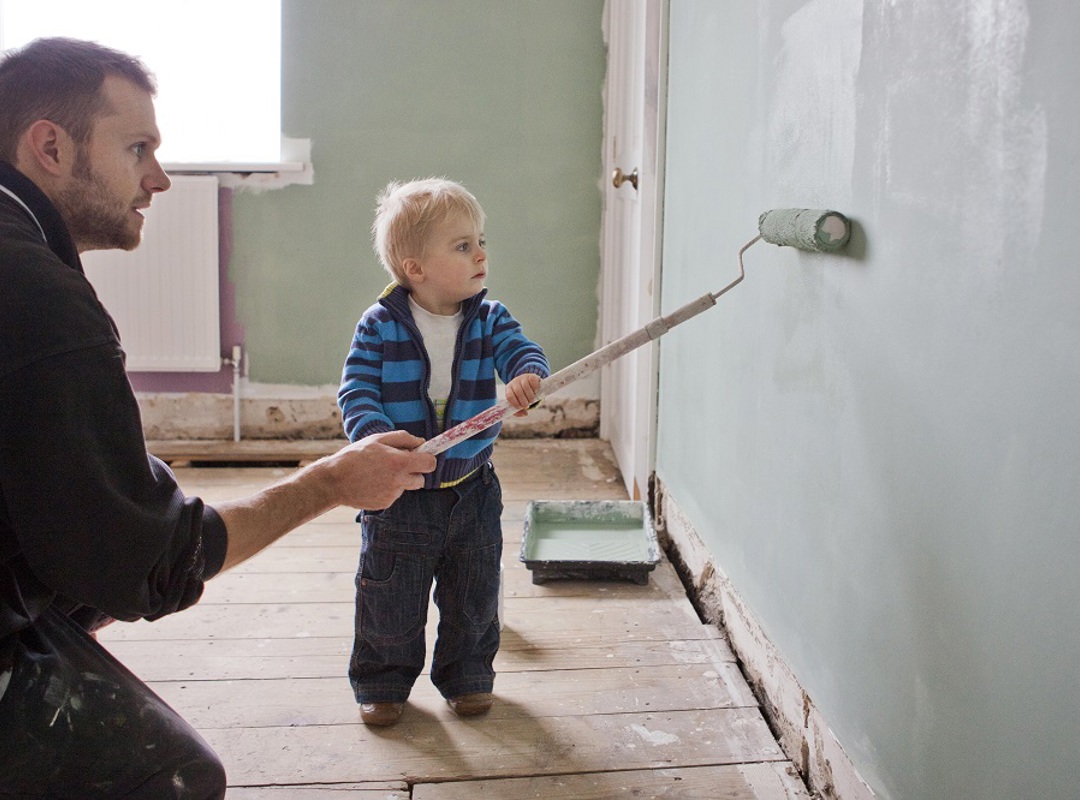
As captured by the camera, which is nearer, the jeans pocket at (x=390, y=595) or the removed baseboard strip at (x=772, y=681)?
the removed baseboard strip at (x=772, y=681)

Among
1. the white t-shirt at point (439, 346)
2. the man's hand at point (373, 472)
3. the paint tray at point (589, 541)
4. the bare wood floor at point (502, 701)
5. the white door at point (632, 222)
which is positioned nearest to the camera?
the man's hand at point (373, 472)

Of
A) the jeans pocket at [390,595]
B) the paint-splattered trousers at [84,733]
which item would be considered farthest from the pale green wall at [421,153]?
the paint-splattered trousers at [84,733]

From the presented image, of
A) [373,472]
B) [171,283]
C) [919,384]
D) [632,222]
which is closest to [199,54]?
[171,283]

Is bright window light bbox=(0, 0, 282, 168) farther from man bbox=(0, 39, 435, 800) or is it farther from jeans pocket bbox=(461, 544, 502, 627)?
man bbox=(0, 39, 435, 800)

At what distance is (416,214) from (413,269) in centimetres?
9

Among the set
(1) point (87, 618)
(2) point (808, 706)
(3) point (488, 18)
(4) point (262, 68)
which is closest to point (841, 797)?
(2) point (808, 706)

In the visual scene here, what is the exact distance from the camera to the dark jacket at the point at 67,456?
0.98 m

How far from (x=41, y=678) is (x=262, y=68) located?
2994 millimetres

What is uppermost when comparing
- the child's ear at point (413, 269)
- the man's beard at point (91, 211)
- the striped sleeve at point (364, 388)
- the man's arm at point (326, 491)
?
the man's beard at point (91, 211)

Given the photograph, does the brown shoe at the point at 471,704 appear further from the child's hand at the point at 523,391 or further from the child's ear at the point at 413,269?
the child's ear at the point at 413,269

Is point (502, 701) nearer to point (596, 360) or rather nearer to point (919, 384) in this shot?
point (596, 360)

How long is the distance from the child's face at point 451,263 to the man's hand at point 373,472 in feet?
1.39

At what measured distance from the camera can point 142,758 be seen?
3.62 ft

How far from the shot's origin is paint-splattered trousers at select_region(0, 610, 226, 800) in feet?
3.46
